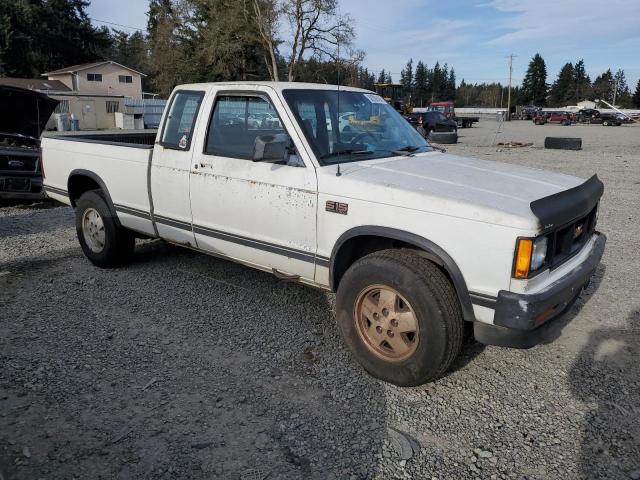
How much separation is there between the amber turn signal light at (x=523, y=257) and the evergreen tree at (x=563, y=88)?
12317cm

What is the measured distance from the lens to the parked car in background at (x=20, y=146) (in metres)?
8.83

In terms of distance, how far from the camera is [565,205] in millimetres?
3184

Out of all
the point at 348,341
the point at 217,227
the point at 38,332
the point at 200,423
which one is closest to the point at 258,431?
the point at 200,423

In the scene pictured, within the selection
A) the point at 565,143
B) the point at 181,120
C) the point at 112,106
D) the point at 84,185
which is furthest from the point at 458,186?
the point at 112,106

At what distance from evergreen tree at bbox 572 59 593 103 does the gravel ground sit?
121150mm

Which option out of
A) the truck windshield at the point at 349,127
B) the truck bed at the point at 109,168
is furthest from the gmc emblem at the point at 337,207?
the truck bed at the point at 109,168

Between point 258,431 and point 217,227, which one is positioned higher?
point 217,227

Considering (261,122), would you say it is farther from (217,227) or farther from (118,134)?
(118,134)

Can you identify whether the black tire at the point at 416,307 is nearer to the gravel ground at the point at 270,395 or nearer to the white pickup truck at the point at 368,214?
the white pickup truck at the point at 368,214

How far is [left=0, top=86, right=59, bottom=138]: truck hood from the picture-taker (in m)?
8.78

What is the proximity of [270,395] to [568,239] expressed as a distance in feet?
7.05

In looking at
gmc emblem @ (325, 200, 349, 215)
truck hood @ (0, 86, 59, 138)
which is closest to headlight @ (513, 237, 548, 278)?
gmc emblem @ (325, 200, 349, 215)

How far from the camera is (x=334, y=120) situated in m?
4.24

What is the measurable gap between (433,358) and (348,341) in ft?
2.15
